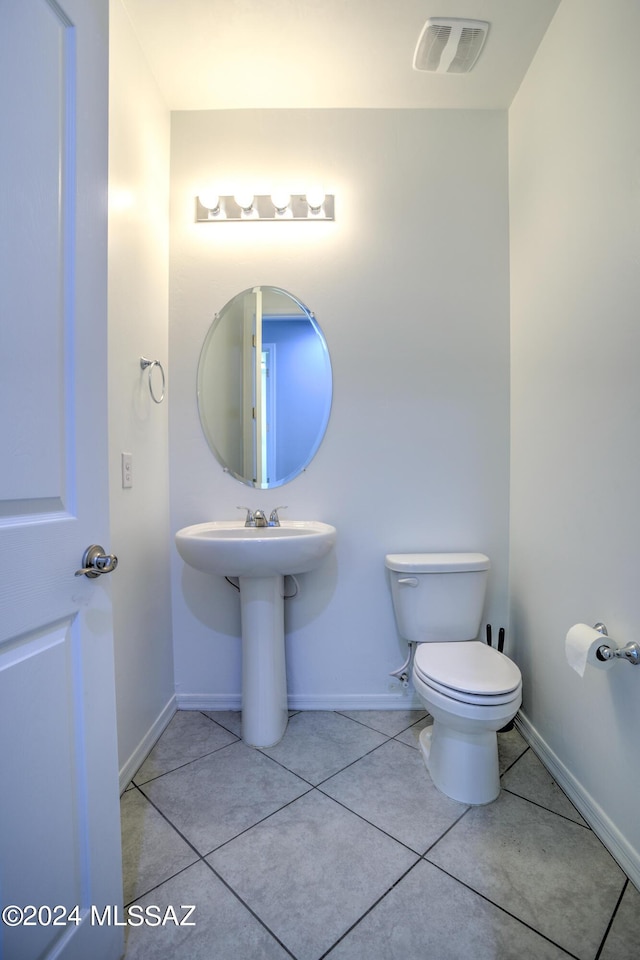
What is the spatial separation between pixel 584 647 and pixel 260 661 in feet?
3.57

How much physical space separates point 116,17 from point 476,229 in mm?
1476

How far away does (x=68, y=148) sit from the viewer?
2.65 feet

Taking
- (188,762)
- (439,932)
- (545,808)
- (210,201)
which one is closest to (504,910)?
(439,932)

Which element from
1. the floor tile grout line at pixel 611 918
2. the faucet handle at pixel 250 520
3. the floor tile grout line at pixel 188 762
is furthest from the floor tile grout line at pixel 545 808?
the faucet handle at pixel 250 520

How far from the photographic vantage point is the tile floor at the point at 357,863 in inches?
37.9

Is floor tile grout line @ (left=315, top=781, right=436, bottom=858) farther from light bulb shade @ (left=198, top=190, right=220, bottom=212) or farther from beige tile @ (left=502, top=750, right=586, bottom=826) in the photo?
light bulb shade @ (left=198, top=190, right=220, bottom=212)

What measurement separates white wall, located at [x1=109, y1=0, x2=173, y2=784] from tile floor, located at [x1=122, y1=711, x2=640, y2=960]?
0.31 m

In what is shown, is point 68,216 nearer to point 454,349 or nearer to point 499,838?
point 454,349

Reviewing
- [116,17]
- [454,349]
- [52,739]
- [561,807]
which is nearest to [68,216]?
[52,739]

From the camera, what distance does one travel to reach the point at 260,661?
1.65 m

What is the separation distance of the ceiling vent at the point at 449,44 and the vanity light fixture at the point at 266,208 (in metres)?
0.55

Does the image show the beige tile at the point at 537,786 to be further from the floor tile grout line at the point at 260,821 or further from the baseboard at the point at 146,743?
the baseboard at the point at 146,743

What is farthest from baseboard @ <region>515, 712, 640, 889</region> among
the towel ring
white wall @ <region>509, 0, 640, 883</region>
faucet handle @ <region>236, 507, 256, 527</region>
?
the towel ring

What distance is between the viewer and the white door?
697 millimetres
